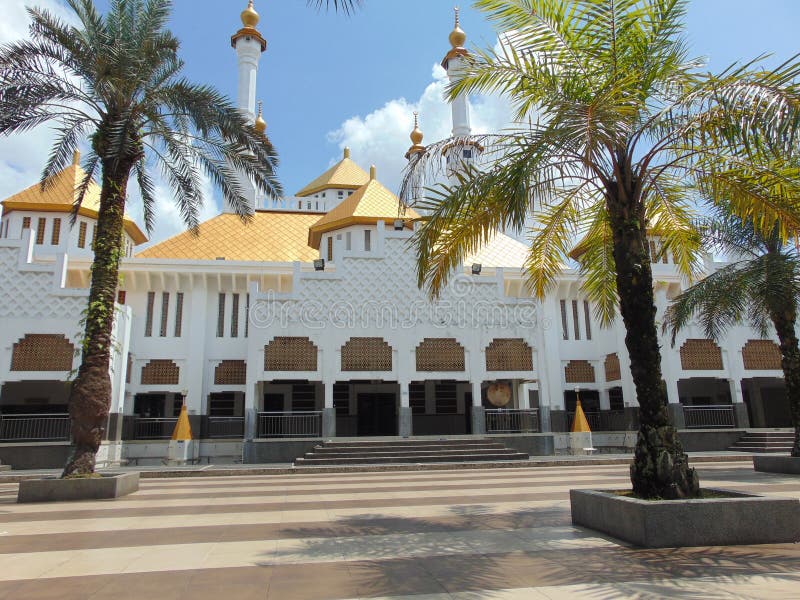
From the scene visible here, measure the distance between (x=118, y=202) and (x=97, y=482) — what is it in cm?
531

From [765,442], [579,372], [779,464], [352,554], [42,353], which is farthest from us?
[579,372]

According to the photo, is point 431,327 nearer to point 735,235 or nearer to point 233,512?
point 735,235

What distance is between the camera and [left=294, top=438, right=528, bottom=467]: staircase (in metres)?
17.5

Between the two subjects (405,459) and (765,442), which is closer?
(405,459)

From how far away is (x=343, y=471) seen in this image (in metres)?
16.3

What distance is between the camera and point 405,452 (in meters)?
18.2

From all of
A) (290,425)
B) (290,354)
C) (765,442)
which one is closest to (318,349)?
(290,354)

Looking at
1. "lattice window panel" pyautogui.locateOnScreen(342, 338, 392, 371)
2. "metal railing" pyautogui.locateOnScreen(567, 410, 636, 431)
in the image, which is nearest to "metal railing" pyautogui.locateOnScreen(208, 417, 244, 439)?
"lattice window panel" pyautogui.locateOnScreen(342, 338, 392, 371)

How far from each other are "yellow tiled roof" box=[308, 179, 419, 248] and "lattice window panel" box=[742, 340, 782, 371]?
1508 cm

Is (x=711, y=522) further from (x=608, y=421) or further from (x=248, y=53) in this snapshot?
(x=248, y=53)

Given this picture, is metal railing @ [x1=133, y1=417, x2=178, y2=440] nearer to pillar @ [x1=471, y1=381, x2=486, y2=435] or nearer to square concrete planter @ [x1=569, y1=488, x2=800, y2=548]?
pillar @ [x1=471, y1=381, x2=486, y2=435]

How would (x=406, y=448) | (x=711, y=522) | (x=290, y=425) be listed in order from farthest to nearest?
(x=290, y=425) < (x=406, y=448) < (x=711, y=522)

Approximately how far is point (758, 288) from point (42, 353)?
21673 millimetres

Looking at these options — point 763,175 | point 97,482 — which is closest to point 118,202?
point 97,482
